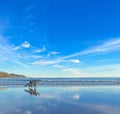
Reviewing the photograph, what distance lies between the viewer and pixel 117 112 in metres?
20.5

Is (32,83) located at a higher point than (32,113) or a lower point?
higher

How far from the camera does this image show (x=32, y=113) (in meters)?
19.8

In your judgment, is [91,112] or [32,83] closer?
[91,112]

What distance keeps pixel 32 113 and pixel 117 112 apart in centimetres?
846

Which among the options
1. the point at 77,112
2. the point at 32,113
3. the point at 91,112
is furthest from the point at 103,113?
the point at 32,113

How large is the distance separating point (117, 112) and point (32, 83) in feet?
128

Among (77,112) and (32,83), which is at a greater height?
(32,83)

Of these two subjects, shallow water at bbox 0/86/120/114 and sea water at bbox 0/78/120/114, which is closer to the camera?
shallow water at bbox 0/86/120/114

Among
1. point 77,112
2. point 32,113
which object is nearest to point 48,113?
point 32,113

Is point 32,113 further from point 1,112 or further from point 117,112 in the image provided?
point 117,112

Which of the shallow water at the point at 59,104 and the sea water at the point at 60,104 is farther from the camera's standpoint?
the sea water at the point at 60,104

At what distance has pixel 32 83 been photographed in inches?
2247

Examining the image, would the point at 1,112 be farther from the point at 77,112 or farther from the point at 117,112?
the point at 117,112

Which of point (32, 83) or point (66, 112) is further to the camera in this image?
point (32, 83)
